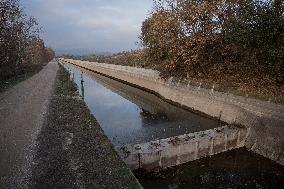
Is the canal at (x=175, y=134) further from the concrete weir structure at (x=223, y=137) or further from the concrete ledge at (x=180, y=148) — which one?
the concrete weir structure at (x=223, y=137)

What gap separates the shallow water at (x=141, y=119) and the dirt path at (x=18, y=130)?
5.81m

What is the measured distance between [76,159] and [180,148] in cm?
671

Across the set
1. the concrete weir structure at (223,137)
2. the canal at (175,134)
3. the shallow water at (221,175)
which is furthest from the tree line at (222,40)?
the shallow water at (221,175)

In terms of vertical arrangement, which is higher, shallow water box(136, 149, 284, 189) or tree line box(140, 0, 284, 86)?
tree line box(140, 0, 284, 86)

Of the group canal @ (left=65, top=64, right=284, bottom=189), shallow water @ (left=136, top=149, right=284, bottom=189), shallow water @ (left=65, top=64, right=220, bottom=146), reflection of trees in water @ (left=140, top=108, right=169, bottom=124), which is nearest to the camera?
shallow water @ (left=136, top=149, right=284, bottom=189)

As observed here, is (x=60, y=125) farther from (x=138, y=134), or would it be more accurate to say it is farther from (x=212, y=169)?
(x=212, y=169)

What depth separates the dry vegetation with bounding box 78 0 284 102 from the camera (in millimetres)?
24844

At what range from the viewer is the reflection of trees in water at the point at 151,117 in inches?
1145

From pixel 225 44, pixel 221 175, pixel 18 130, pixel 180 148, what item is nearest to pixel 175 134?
pixel 180 148

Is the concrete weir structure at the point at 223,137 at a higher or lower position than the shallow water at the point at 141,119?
higher

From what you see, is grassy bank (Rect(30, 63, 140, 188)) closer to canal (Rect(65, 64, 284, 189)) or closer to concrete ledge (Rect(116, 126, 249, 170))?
concrete ledge (Rect(116, 126, 249, 170))

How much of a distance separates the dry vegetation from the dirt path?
51.3ft

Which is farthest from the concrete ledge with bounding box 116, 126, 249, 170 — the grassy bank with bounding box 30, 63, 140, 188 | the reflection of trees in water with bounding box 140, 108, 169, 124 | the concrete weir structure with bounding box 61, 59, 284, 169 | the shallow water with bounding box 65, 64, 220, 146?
the reflection of trees in water with bounding box 140, 108, 169, 124

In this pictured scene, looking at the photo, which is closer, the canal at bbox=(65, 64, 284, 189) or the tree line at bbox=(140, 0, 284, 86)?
the canal at bbox=(65, 64, 284, 189)
